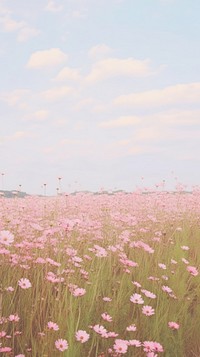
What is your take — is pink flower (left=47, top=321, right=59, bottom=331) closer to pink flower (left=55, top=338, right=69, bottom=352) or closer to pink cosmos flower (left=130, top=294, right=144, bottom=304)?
pink flower (left=55, top=338, right=69, bottom=352)

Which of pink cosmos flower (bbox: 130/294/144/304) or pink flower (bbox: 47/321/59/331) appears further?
pink cosmos flower (bbox: 130/294/144/304)

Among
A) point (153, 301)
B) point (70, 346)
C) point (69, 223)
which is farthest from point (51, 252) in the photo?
point (70, 346)

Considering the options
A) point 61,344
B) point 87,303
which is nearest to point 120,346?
point 61,344

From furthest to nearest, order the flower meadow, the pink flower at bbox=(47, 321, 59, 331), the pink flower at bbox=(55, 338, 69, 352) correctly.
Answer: the flower meadow → the pink flower at bbox=(47, 321, 59, 331) → the pink flower at bbox=(55, 338, 69, 352)

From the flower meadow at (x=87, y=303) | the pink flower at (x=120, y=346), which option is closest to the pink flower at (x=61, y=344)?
the flower meadow at (x=87, y=303)

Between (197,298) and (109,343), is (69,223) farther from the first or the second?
(197,298)

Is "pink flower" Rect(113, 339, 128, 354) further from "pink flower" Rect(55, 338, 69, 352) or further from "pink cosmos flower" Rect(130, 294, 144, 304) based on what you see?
Answer: "pink cosmos flower" Rect(130, 294, 144, 304)

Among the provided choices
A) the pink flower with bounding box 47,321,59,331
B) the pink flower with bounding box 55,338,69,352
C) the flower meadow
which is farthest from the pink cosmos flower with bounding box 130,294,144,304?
the pink flower with bounding box 55,338,69,352

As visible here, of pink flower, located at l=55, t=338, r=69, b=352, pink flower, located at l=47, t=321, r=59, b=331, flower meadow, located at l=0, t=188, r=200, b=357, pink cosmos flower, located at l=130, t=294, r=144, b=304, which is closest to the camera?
pink flower, located at l=55, t=338, r=69, b=352

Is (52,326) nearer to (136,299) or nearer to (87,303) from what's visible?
(87,303)

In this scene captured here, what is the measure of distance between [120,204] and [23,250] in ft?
13.8

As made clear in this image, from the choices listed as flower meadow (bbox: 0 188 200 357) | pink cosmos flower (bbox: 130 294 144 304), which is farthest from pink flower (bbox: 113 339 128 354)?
pink cosmos flower (bbox: 130 294 144 304)

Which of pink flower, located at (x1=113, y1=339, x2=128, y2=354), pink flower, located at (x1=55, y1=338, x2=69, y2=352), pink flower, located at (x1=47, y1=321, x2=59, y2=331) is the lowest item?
pink flower, located at (x1=113, y1=339, x2=128, y2=354)

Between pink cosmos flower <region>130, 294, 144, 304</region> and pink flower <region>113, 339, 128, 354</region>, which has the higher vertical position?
pink cosmos flower <region>130, 294, 144, 304</region>
